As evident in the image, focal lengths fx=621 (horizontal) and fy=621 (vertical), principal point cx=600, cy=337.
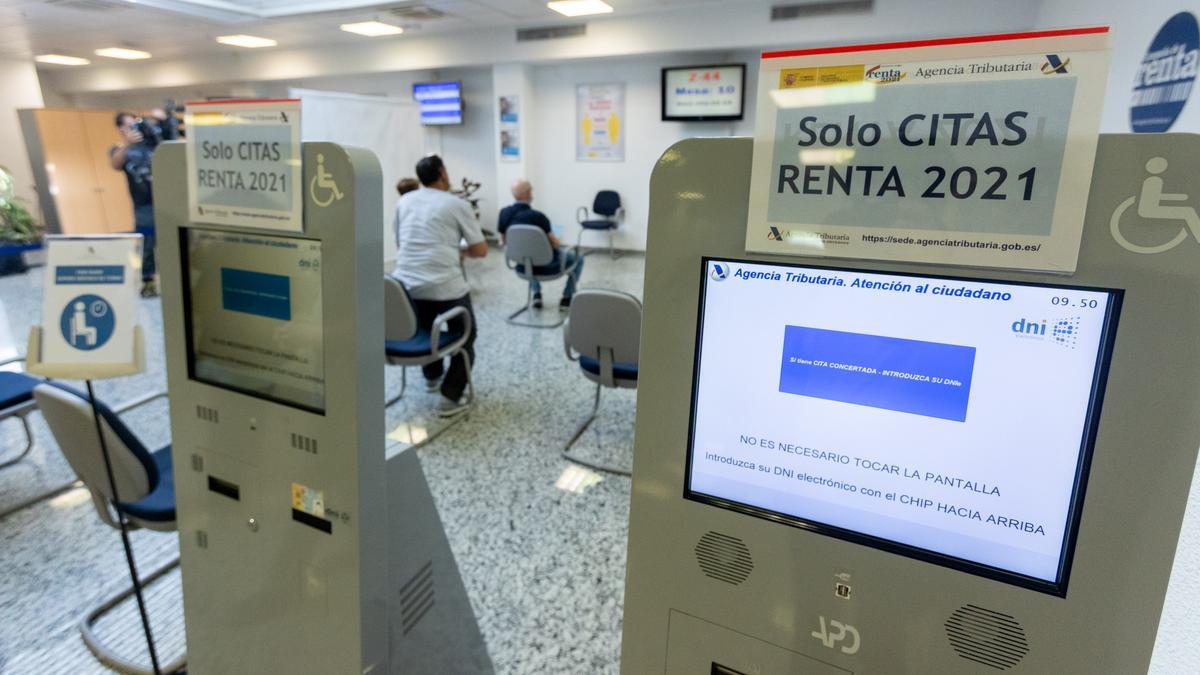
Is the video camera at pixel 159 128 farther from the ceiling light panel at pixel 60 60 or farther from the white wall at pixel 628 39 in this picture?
the ceiling light panel at pixel 60 60

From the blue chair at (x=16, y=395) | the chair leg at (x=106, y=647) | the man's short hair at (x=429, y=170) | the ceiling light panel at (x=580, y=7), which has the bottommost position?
the chair leg at (x=106, y=647)

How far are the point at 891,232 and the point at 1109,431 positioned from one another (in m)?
0.29

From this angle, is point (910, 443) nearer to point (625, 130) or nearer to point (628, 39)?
point (628, 39)

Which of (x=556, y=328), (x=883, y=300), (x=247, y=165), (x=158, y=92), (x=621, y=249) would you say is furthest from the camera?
(x=158, y=92)

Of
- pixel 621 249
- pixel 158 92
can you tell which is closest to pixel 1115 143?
pixel 621 249

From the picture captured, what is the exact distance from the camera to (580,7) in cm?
686

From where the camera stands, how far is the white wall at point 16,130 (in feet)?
28.8

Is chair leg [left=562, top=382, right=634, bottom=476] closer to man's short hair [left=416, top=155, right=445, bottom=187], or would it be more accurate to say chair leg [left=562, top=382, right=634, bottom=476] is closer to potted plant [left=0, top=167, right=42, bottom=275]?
man's short hair [left=416, top=155, right=445, bottom=187]

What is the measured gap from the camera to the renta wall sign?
1.05m

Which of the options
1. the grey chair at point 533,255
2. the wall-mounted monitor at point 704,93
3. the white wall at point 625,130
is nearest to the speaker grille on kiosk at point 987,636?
the grey chair at point 533,255

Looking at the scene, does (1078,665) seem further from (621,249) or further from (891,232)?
(621,249)

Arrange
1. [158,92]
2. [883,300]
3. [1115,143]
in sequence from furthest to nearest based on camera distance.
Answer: [158,92] < [883,300] < [1115,143]

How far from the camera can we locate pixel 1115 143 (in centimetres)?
58

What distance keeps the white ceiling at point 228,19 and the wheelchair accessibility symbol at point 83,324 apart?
6.39 m
